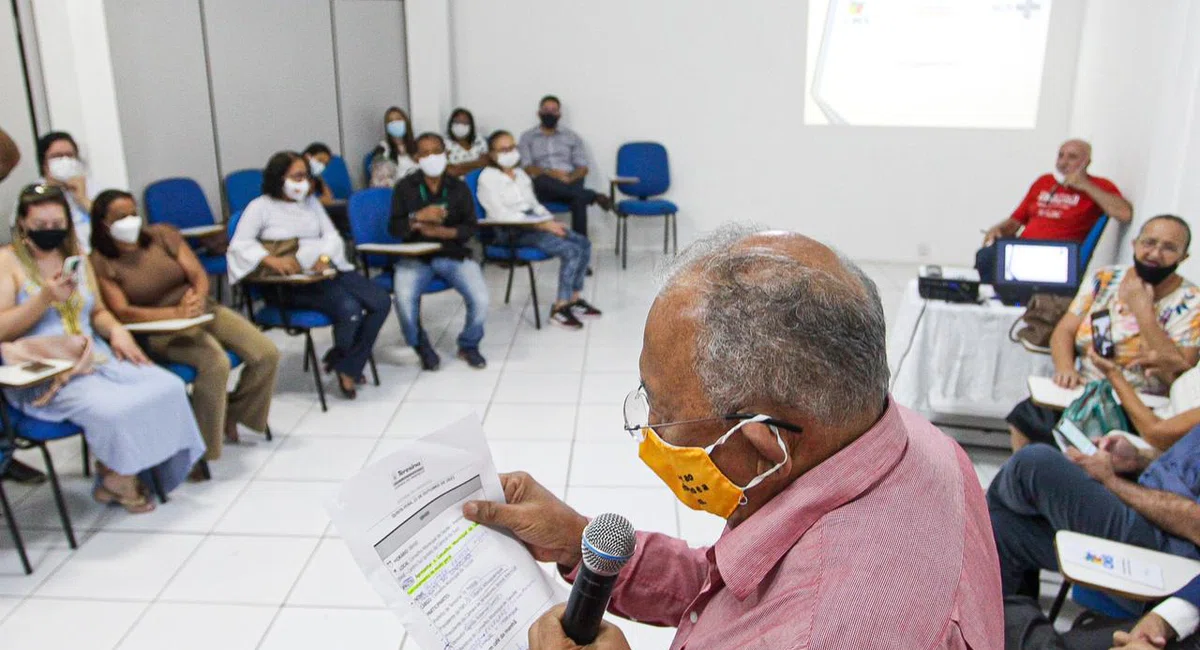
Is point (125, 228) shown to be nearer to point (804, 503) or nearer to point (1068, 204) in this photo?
point (804, 503)

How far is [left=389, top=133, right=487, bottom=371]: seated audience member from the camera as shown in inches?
183

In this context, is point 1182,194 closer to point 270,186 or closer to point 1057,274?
point 1057,274

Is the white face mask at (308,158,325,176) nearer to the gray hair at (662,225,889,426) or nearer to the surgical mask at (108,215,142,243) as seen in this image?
the surgical mask at (108,215,142,243)

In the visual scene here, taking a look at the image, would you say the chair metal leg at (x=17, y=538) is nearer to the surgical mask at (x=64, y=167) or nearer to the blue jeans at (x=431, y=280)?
the surgical mask at (x=64, y=167)

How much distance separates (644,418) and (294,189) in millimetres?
3524

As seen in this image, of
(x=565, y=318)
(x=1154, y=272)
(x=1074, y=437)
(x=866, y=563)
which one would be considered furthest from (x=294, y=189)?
(x=866, y=563)

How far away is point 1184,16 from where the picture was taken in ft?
13.9

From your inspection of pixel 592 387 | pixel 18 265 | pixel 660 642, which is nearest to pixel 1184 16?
pixel 592 387

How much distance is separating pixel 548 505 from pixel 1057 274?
3.34 metres

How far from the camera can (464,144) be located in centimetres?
694

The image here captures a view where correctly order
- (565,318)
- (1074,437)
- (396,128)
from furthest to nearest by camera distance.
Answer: (396,128) < (565,318) < (1074,437)

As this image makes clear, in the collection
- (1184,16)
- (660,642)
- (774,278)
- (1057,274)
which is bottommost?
(660,642)

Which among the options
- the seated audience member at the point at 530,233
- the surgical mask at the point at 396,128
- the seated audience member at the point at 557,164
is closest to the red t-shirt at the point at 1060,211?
the seated audience member at the point at 530,233

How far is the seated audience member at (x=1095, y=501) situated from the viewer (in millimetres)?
2105
